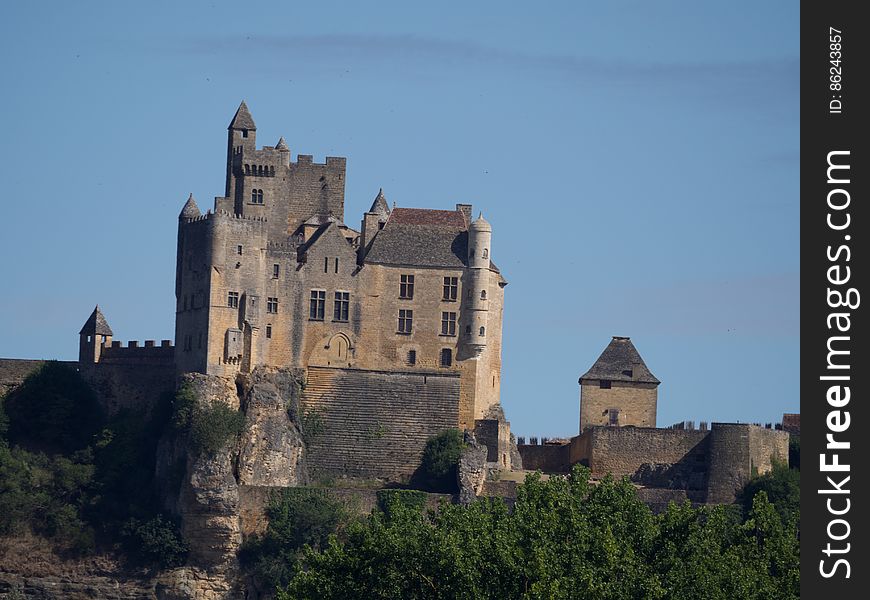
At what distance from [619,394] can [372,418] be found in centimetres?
1001

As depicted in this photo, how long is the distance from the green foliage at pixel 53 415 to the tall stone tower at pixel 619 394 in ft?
58.7

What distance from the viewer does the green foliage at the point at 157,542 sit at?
77.6 metres

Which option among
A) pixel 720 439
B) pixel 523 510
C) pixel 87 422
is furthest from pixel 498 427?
pixel 523 510

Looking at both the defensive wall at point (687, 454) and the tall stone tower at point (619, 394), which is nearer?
the defensive wall at point (687, 454)

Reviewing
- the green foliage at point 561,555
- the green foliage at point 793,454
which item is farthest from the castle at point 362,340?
the green foliage at point 561,555

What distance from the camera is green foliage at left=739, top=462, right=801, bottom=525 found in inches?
3039

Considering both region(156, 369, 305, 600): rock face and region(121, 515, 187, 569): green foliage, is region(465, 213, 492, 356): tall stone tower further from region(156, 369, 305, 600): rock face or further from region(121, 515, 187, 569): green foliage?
region(121, 515, 187, 569): green foliage

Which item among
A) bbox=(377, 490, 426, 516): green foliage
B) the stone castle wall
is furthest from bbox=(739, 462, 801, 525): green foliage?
bbox=(377, 490, 426, 516): green foliage

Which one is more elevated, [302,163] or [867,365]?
[302,163]

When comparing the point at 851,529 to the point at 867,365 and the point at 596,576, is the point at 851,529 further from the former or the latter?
the point at 596,576

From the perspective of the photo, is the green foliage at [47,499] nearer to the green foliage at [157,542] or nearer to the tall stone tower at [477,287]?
the green foliage at [157,542]

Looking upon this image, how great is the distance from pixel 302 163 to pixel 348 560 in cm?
2902

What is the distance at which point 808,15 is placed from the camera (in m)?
38.9

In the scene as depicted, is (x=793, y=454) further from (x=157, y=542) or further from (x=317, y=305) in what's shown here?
(x=157, y=542)
